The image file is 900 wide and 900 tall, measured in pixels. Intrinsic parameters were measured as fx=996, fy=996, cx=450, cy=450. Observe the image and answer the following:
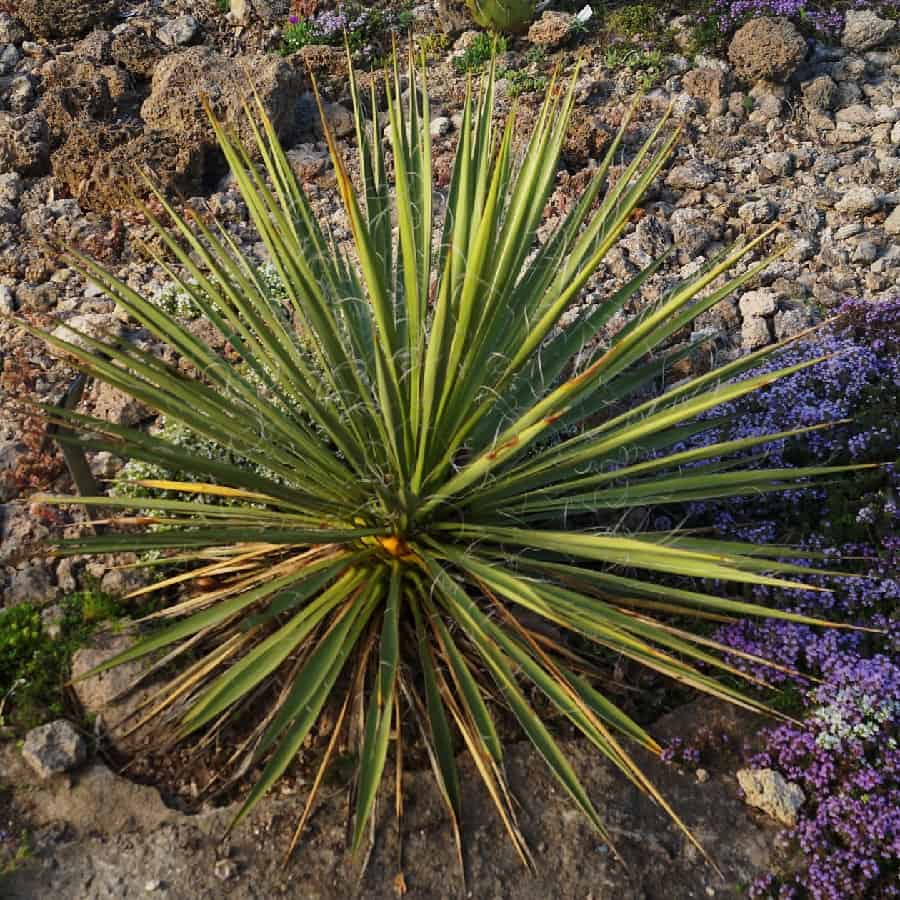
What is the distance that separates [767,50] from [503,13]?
1639 millimetres

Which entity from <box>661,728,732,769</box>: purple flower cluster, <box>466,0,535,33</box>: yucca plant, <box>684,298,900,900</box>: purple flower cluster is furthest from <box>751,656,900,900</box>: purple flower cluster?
<box>466,0,535,33</box>: yucca plant

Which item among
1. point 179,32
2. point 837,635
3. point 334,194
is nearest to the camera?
point 837,635

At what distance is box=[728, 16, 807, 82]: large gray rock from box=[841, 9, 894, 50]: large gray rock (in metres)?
0.50

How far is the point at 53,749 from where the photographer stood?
113 inches

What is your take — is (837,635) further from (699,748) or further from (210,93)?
(210,93)

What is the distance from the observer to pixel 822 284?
16.0 feet

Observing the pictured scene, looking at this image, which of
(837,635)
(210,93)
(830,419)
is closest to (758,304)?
(830,419)

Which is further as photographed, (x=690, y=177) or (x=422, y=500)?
(x=690, y=177)

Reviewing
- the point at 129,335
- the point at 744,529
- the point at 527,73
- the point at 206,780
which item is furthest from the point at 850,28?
the point at 206,780

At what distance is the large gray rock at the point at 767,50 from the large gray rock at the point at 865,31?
50cm

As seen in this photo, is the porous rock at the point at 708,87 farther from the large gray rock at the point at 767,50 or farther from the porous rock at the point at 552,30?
the porous rock at the point at 552,30

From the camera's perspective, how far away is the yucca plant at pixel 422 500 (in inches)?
101

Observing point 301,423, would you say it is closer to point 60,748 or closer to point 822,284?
point 60,748

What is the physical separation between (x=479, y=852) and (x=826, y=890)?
3.06ft
